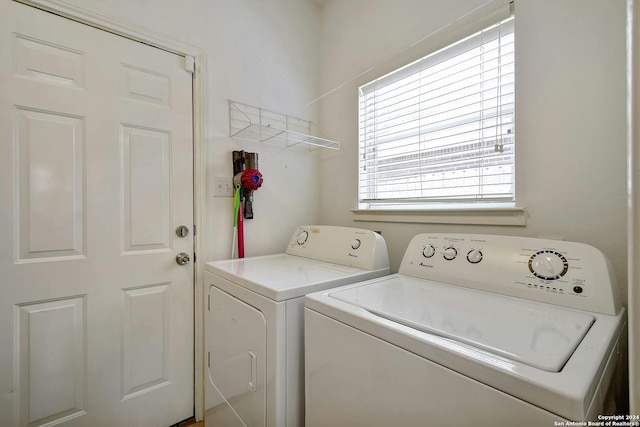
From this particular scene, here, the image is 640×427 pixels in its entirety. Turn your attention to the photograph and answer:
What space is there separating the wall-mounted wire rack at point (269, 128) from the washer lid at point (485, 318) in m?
1.22

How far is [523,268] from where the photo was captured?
97cm

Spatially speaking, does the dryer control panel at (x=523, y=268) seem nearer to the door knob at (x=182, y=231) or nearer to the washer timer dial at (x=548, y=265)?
the washer timer dial at (x=548, y=265)

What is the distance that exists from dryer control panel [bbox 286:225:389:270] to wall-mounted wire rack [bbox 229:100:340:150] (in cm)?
65

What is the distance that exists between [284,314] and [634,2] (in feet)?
3.43

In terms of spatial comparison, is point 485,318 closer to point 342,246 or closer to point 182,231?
point 342,246

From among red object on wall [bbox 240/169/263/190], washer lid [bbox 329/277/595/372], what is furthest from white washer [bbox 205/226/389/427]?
red object on wall [bbox 240/169/263/190]

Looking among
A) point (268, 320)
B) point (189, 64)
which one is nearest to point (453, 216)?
point (268, 320)

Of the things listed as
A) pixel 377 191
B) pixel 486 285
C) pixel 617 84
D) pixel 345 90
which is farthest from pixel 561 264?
pixel 345 90

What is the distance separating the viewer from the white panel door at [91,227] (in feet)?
3.93

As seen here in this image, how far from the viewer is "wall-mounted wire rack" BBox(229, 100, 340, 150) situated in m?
1.77

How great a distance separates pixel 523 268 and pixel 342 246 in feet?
2.70

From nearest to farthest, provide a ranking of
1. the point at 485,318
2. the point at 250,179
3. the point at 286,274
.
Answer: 1. the point at 485,318
2. the point at 286,274
3. the point at 250,179

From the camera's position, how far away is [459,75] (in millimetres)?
1419

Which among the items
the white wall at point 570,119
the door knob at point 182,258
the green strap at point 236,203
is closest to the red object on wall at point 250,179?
the green strap at point 236,203
